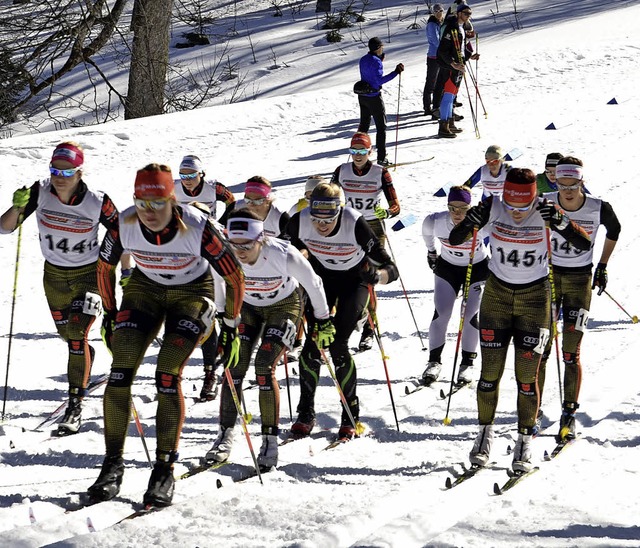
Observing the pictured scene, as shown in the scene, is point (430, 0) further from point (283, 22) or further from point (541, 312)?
point (541, 312)

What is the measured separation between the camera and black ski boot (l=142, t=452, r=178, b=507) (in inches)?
210

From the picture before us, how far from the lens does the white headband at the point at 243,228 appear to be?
6152 millimetres

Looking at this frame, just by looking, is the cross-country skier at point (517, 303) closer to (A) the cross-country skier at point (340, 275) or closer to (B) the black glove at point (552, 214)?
(B) the black glove at point (552, 214)

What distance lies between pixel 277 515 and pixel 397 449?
1.95m

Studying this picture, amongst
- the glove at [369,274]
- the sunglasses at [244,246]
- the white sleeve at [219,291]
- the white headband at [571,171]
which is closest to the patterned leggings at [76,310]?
the sunglasses at [244,246]

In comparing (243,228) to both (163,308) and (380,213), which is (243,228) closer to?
(163,308)

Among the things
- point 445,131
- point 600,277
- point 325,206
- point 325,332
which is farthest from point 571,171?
point 445,131

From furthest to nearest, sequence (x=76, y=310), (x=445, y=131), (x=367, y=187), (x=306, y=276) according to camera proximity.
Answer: (x=445, y=131)
(x=367, y=187)
(x=76, y=310)
(x=306, y=276)

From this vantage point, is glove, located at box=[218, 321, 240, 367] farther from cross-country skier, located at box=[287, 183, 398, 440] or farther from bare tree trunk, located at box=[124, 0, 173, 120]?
bare tree trunk, located at box=[124, 0, 173, 120]

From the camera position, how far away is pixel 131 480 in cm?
597

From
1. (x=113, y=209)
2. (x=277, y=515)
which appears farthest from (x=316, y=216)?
(x=277, y=515)

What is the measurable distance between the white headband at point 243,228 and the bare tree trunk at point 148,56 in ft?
41.3

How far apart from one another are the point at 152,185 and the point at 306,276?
1.35 metres

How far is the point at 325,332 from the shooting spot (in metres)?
6.67
